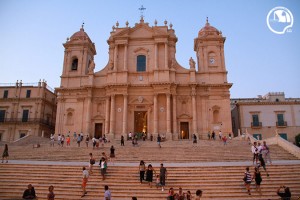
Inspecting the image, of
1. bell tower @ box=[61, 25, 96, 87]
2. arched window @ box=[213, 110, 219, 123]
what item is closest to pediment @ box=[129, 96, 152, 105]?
bell tower @ box=[61, 25, 96, 87]

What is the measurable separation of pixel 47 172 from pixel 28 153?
23.3 feet

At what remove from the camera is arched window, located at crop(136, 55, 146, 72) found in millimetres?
33906

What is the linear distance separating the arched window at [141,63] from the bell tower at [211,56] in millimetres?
6676

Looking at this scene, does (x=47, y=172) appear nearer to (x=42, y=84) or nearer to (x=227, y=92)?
(x=227, y=92)

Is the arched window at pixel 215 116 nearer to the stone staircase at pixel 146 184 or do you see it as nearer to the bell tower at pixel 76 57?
the stone staircase at pixel 146 184

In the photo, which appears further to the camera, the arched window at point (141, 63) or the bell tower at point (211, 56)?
the arched window at point (141, 63)

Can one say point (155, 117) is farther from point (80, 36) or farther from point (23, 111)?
point (23, 111)

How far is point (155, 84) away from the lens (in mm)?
31734

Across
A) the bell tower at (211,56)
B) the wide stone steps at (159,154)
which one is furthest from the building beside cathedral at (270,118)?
the wide stone steps at (159,154)

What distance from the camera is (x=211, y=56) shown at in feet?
113

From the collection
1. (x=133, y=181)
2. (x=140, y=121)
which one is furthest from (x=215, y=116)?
(x=133, y=181)

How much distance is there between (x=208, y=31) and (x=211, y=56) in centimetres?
332

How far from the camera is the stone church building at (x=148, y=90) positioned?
31812 mm

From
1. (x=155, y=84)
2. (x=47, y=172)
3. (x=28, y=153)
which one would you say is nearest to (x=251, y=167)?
(x=47, y=172)
